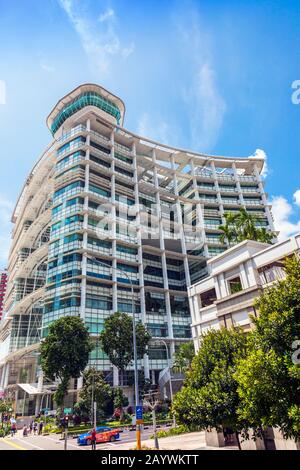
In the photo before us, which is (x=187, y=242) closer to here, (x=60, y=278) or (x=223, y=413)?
(x=60, y=278)

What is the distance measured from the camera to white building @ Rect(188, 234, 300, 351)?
801 inches

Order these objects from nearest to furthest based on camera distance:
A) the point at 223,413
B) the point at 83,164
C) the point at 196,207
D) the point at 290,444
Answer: the point at 223,413, the point at 290,444, the point at 83,164, the point at 196,207

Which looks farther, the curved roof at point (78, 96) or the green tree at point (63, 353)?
the curved roof at point (78, 96)

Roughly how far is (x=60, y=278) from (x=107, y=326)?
13.9 meters

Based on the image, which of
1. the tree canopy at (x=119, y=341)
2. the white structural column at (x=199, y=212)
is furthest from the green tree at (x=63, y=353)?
the white structural column at (x=199, y=212)

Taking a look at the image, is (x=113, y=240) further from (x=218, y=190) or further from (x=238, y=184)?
(x=238, y=184)

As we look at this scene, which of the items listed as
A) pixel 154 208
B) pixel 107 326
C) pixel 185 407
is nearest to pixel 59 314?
pixel 107 326

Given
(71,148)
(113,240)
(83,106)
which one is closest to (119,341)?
(113,240)

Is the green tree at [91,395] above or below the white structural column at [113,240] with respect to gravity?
below

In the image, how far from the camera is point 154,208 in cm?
7156

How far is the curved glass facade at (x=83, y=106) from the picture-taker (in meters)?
69.6

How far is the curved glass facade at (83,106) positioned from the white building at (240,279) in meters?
58.0

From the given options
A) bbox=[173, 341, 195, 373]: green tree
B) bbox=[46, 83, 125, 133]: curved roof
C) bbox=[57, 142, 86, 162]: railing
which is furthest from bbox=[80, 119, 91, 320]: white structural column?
bbox=[173, 341, 195, 373]: green tree

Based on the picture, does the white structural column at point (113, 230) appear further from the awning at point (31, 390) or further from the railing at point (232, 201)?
the railing at point (232, 201)
